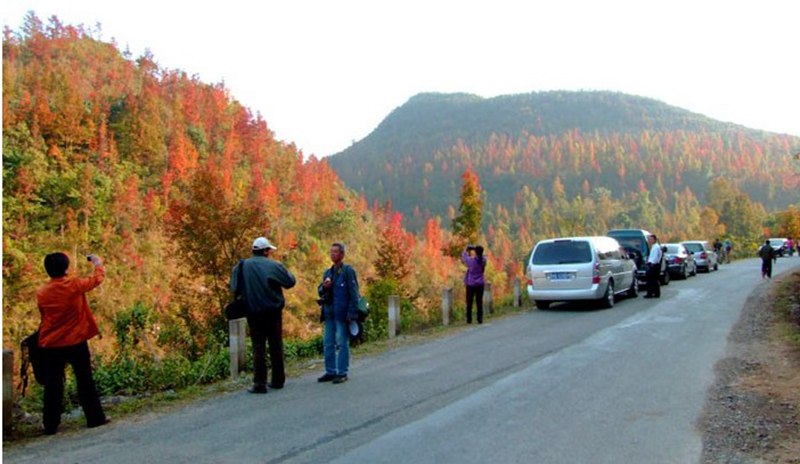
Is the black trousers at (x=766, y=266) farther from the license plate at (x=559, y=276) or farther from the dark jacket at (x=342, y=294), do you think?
the dark jacket at (x=342, y=294)

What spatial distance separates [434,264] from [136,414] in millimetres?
113944

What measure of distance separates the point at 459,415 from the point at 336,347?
2.63m

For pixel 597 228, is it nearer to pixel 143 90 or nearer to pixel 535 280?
pixel 143 90

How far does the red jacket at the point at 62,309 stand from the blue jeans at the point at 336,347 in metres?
3.13

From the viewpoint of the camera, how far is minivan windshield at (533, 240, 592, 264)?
55.2 ft

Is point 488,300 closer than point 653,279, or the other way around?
point 488,300

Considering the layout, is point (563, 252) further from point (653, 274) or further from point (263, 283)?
point (263, 283)

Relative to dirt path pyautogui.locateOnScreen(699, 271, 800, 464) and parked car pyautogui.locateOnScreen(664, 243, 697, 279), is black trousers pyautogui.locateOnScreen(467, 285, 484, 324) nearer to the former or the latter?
dirt path pyautogui.locateOnScreen(699, 271, 800, 464)

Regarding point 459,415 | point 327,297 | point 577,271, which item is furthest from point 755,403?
point 577,271

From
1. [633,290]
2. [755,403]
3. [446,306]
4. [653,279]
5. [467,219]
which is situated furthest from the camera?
[467,219]

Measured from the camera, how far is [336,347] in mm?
8688

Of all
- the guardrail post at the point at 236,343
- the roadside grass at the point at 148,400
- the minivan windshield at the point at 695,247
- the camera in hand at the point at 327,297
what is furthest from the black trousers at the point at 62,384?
the minivan windshield at the point at 695,247

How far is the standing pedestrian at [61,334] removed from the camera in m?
6.49

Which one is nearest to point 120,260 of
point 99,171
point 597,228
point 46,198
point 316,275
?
point 46,198
